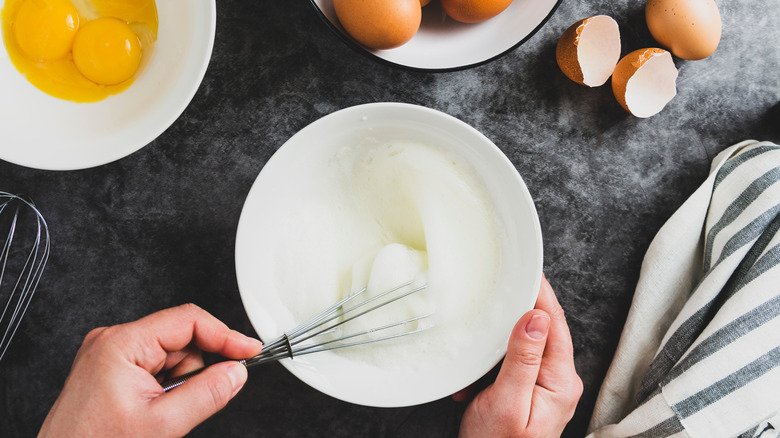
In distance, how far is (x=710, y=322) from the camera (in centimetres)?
90

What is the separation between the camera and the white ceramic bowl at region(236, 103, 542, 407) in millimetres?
786

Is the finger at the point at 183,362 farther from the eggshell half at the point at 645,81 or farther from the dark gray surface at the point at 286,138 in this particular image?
the eggshell half at the point at 645,81

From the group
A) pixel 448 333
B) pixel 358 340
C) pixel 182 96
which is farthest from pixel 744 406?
pixel 182 96

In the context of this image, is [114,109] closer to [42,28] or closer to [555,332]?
[42,28]

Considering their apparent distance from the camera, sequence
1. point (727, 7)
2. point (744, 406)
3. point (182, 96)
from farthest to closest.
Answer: point (727, 7) → point (744, 406) → point (182, 96)

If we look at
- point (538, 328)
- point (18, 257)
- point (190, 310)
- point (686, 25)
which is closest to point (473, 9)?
point (686, 25)

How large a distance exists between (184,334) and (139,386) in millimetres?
→ 92

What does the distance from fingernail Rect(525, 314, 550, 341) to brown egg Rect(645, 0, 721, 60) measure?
512 millimetres

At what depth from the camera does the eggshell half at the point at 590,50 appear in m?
0.88

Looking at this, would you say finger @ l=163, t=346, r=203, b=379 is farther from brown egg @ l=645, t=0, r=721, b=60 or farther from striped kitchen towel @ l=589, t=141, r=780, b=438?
brown egg @ l=645, t=0, r=721, b=60

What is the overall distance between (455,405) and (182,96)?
0.67 meters

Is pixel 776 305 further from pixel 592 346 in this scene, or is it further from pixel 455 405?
pixel 455 405

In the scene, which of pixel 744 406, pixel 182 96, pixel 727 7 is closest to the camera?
pixel 182 96

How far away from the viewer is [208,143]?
3.08 ft
